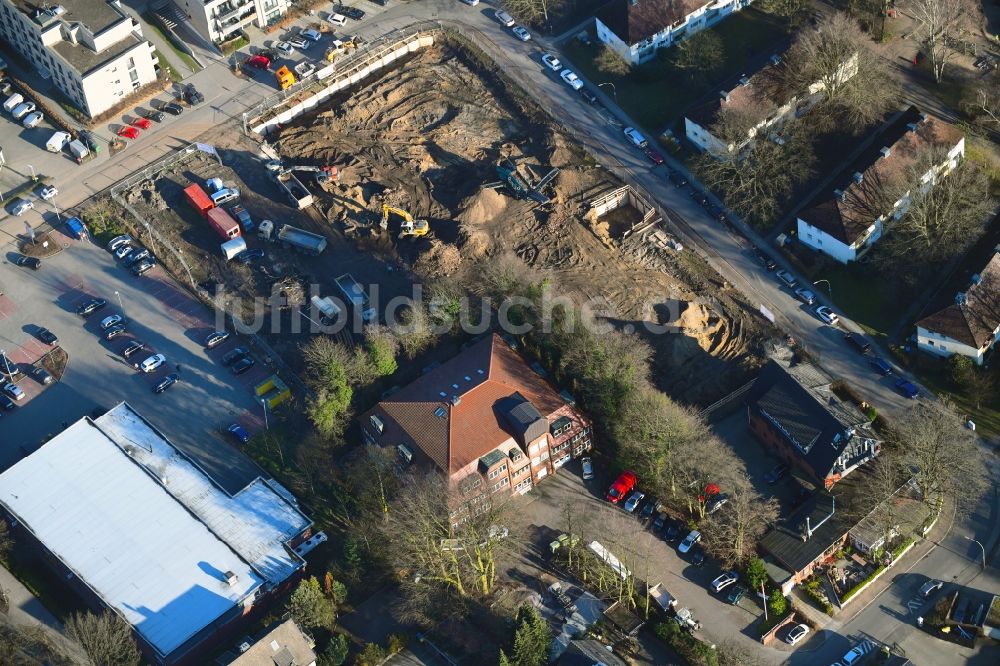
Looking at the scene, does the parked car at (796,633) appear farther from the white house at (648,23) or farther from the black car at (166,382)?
the white house at (648,23)

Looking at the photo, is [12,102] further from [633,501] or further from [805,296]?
[805,296]

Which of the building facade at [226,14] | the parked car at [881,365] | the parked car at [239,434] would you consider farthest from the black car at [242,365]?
the parked car at [881,365]

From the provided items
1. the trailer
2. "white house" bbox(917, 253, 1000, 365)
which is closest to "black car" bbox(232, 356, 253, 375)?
the trailer

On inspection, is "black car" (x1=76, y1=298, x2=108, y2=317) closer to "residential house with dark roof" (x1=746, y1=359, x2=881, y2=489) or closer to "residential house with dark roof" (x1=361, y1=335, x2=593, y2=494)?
"residential house with dark roof" (x1=361, y1=335, x2=593, y2=494)

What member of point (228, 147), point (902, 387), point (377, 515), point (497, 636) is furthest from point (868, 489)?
point (228, 147)

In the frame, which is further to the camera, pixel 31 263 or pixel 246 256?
pixel 31 263

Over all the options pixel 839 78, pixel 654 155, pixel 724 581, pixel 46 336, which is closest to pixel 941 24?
pixel 839 78
